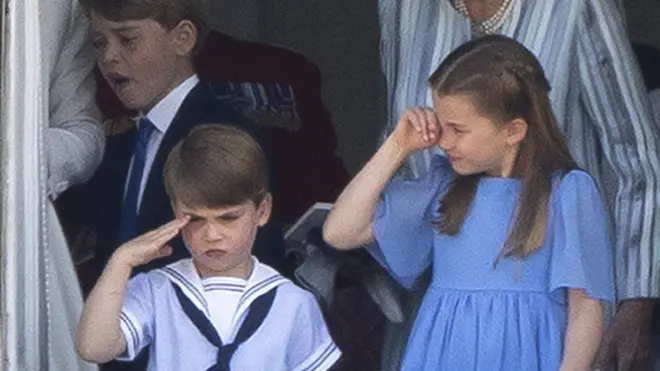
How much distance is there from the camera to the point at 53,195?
4211 millimetres

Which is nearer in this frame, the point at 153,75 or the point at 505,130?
the point at 505,130

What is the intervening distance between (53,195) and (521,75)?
86 cm

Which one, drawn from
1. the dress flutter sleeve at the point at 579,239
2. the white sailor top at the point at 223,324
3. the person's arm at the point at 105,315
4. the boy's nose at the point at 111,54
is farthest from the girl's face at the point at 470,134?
the boy's nose at the point at 111,54

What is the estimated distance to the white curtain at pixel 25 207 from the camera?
4.02 meters

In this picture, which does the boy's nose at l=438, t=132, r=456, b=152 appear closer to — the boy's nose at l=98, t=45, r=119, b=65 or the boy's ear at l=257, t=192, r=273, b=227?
the boy's ear at l=257, t=192, r=273, b=227

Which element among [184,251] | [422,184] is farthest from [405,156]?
[184,251]

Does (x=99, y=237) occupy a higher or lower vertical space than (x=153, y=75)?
lower

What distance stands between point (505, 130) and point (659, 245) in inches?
16.6

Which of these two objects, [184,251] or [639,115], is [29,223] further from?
[639,115]

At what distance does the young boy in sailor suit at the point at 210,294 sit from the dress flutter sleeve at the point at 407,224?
16 centimetres

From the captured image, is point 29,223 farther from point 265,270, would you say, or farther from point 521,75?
point 521,75

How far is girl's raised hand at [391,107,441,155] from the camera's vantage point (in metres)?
3.99

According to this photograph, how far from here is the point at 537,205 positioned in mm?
3963

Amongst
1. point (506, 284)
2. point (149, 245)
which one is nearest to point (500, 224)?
point (506, 284)
